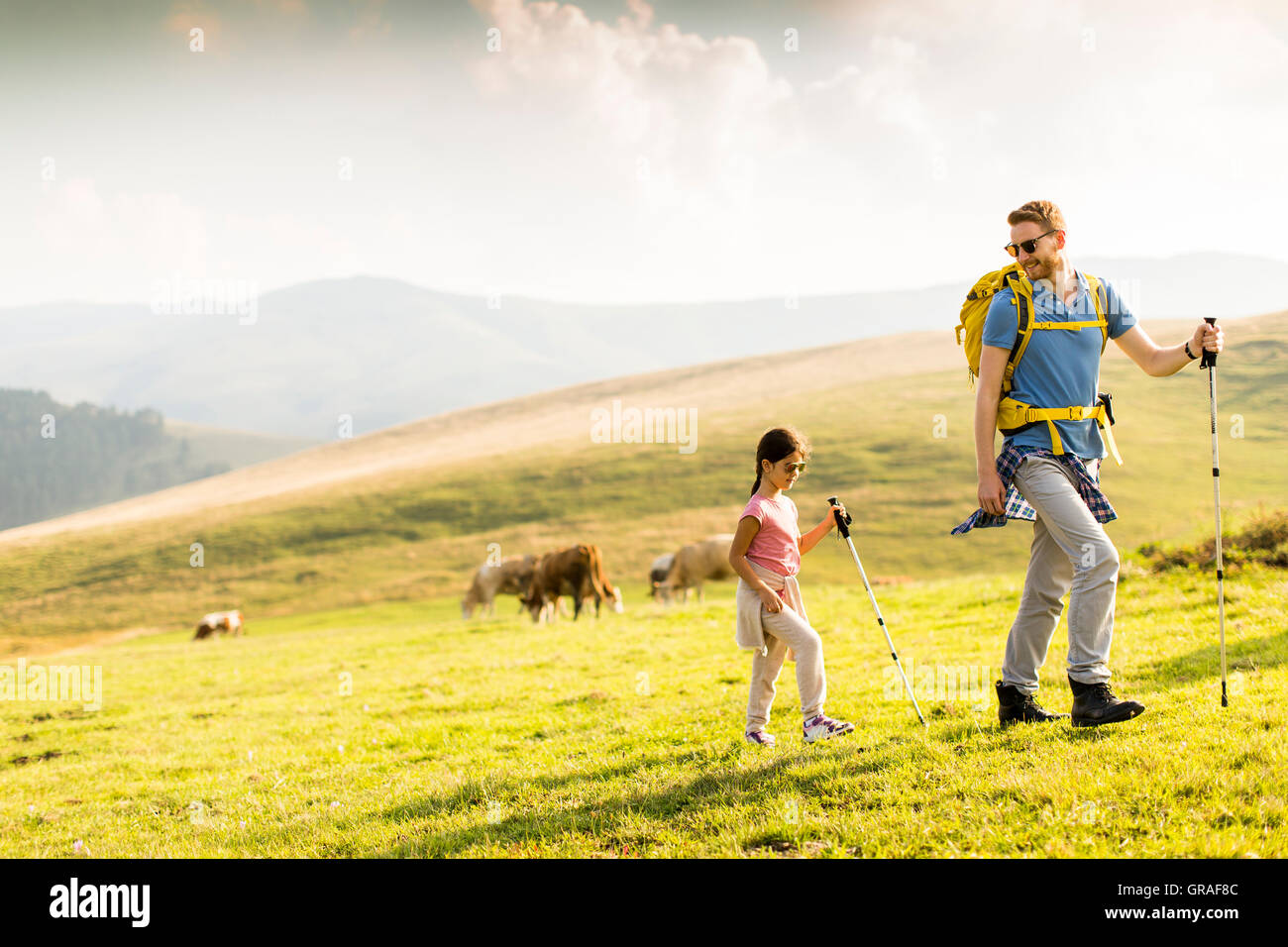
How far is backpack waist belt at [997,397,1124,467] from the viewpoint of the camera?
6.93 m

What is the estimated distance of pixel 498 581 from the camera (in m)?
41.4

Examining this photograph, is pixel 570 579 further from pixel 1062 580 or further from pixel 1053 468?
pixel 1053 468

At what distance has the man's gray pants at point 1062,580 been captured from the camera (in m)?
6.59

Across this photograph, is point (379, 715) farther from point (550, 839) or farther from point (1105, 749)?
point (1105, 749)

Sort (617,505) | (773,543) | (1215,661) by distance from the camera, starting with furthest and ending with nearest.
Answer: (617,505), (1215,661), (773,543)

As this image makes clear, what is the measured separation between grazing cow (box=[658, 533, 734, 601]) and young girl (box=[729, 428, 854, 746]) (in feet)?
94.5

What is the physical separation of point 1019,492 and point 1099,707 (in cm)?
170

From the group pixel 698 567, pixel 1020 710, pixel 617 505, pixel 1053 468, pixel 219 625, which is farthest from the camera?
pixel 617 505

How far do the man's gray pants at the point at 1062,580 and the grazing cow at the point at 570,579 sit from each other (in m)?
22.2

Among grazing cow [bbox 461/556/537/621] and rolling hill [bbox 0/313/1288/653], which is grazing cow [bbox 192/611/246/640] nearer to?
rolling hill [bbox 0/313/1288/653]

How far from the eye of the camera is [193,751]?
12062 mm

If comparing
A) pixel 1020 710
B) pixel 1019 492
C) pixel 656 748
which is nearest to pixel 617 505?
pixel 656 748

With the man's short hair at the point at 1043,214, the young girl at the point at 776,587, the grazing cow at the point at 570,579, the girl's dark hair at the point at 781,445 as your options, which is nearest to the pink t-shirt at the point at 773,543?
the young girl at the point at 776,587

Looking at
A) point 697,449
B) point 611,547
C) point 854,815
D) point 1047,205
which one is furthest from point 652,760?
point 697,449
